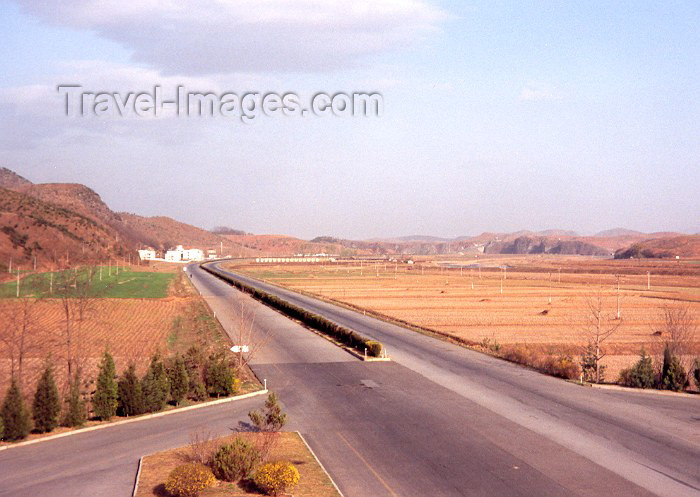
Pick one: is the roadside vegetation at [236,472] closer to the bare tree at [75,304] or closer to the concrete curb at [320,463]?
the concrete curb at [320,463]

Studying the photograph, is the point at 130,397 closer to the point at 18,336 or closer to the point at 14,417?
the point at 14,417

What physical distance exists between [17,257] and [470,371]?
81.8 m

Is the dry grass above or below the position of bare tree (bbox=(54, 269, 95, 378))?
below

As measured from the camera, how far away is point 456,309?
64312 millimetres

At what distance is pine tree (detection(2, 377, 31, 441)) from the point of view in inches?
680

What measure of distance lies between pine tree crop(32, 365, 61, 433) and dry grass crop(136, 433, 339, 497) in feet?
13.6

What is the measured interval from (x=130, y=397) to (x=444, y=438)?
969 centimetres

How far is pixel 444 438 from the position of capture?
57.5ft

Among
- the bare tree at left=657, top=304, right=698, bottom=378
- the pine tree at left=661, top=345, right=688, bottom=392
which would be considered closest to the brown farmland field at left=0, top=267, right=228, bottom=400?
the pine tree at left=661, top=345, right=688, bottom=392

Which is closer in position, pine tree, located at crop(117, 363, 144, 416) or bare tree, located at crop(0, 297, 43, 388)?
bare tree, located at crop(0, 297, 43, 388)

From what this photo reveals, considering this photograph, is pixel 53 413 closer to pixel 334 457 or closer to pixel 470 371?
pixel 334 457

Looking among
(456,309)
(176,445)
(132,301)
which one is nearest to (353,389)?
(176,445)

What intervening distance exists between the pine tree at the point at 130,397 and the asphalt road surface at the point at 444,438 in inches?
37.9

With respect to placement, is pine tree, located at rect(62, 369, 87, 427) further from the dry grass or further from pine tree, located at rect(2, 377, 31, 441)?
the dry grass
